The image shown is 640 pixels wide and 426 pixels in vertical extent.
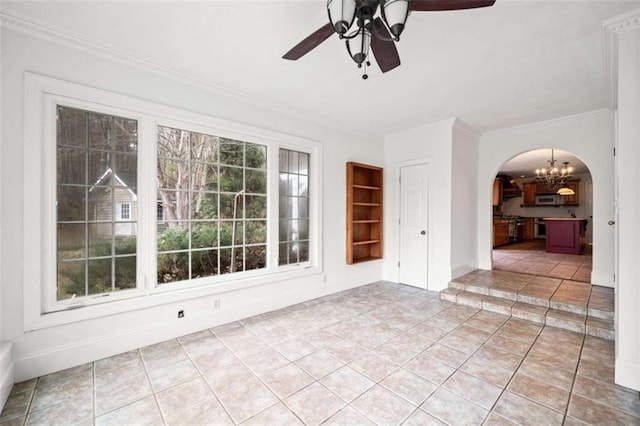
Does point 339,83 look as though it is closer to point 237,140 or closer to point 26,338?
point 237,140

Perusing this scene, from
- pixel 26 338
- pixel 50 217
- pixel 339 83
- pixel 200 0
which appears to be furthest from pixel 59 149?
A: pixel 339 83

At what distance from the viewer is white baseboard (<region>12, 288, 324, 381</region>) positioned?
7.13 ft

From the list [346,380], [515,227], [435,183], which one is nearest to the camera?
[346,380]

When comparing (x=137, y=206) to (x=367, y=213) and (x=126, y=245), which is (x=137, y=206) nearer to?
(x=126, y=245)

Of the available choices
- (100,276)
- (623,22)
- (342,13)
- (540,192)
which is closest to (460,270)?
(623,22)

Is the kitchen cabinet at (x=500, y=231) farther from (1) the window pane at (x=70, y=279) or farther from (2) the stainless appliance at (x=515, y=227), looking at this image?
(1) the window pane at (x=70, y=279)

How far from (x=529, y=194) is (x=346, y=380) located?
11986mm

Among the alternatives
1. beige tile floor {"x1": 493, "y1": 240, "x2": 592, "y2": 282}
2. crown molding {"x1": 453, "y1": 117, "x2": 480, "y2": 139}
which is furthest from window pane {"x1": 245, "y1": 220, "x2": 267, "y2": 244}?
beige tile floor {"x1": 493, "y1": 240, "x2": 592, "y2": 282}

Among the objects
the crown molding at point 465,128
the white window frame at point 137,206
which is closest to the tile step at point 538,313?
the white window frame at point 137,206

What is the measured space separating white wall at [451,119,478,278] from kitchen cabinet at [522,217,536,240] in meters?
7.39

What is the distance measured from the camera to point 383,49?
1781mm

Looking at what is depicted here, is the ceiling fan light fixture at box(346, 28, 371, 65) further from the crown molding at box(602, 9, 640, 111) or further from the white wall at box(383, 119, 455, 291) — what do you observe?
the white wall at box(383, 119, 455, 291)

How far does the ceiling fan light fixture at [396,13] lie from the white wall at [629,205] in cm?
193

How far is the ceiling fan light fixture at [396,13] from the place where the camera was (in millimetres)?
1343
